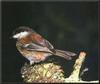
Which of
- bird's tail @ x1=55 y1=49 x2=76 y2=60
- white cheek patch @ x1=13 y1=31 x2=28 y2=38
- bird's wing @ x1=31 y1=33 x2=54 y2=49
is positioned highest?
white cheek patch @ x1=13 y1=31 x2=28 y2=38

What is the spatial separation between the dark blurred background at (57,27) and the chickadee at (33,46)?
0.04 meters

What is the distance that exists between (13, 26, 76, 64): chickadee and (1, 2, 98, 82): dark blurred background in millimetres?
42

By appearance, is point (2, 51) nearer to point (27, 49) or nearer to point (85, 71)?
point (27, 49)

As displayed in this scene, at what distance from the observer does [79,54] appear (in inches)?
123

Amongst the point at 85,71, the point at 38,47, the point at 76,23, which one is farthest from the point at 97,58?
the point at 38,47

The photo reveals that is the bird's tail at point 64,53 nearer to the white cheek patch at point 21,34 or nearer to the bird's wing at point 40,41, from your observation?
the bird's wing at point 40,41

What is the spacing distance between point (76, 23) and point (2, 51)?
80cm

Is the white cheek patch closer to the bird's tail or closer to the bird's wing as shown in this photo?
the bird's wing

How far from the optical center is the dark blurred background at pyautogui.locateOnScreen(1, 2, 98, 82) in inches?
124

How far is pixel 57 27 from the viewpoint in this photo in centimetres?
315

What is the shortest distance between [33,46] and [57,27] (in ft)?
1.02

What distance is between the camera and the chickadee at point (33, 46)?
124 inches

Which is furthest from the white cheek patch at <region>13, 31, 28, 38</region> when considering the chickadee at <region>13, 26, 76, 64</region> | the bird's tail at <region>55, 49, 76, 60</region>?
the bird's tail at <region>55, 49, 76, 60</region>

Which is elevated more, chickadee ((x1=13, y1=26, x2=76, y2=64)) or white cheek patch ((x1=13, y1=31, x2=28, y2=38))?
white cheek patch ((x1=13, y1=31, x2=28, y2=38))
